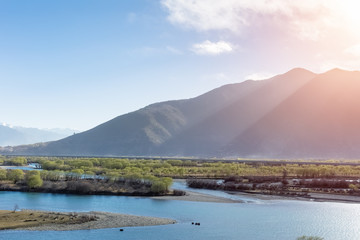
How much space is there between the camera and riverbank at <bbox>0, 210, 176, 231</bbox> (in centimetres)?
5122

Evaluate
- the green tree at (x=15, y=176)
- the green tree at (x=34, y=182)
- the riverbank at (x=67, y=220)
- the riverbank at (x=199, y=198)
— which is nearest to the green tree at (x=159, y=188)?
Result: the riverbank at (x=199, y=198)

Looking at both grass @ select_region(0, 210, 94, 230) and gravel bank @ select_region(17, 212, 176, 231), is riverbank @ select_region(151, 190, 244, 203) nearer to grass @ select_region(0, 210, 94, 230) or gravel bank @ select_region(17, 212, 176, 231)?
gravel bank @ select_region(17, 212, 176, 231)

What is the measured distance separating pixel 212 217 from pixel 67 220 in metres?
21.3

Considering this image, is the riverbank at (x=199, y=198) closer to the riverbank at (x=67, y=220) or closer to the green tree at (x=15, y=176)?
the riverbank at (x=67, y=220)

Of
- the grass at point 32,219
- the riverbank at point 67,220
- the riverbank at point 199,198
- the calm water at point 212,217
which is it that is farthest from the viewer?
the riverbank at point 199,198

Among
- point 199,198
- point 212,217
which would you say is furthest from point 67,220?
point 199,198

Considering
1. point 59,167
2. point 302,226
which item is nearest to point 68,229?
point 302,226

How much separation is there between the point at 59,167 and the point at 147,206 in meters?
82.4

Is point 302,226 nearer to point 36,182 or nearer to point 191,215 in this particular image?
point 191,215

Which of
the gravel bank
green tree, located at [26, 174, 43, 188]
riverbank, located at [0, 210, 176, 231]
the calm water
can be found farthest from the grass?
green tree, located at [26, 174, 43, 188]

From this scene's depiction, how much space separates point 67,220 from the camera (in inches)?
2137

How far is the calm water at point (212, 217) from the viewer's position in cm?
4922

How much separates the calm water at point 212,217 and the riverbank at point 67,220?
7.01 ft

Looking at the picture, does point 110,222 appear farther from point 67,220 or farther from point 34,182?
point 34,182
